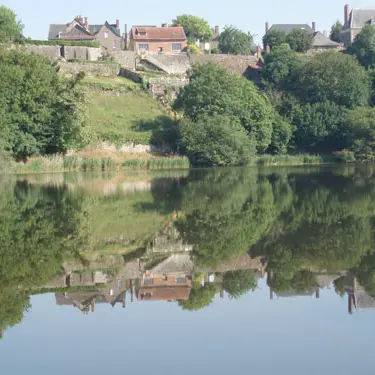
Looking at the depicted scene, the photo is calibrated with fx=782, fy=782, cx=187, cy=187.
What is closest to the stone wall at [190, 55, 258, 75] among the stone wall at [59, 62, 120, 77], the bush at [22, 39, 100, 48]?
the stone wall at [59, 62, 120, 77]

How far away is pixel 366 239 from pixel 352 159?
2008 inches

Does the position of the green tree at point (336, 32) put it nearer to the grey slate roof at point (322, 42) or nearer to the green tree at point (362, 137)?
the grey slate roof at point (322, 42)

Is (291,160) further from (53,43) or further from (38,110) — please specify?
(53,43)

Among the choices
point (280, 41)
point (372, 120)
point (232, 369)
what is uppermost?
point (280, 41)

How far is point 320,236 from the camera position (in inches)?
727

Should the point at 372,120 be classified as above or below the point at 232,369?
above

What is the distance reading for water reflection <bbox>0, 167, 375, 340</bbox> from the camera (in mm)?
13180

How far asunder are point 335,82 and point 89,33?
28.3 meters

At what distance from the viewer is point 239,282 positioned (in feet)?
44.6

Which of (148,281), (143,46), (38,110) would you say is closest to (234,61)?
(143,46)

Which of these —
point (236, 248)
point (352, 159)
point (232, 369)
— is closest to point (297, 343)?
point (232, 369)

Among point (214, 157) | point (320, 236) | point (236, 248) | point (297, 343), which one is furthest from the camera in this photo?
point (214, 157)

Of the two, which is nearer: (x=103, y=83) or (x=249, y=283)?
(x=249, y=283)

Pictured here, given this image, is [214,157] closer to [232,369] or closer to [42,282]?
[42,282]
